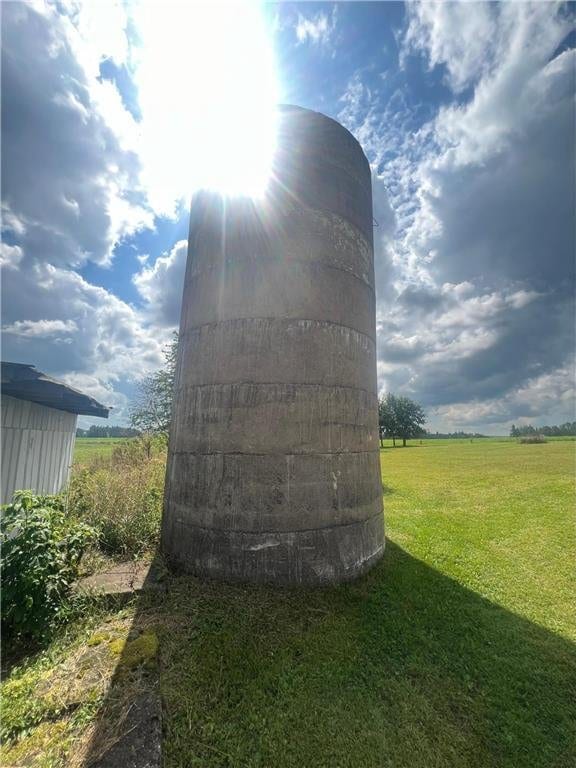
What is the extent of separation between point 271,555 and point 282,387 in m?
2.06

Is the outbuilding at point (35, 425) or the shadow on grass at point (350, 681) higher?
the outbuilding at point (35, 425)

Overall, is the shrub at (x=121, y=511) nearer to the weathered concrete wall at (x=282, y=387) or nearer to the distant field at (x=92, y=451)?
the weathered concrete wall at (x=282, y=387)

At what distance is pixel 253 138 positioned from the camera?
5352 mm

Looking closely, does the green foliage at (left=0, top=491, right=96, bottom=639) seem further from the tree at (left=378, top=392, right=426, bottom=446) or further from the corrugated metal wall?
the tree at (left=378, top=392, right=426, bottom=446)

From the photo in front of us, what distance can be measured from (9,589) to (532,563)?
7476 mm

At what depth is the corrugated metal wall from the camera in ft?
18.1

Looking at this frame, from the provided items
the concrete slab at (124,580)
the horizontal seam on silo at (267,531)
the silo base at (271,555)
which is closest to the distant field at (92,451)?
the concrete slab at (124,580)

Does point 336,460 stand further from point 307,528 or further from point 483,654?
point 483,654

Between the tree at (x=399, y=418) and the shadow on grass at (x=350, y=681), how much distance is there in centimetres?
6094

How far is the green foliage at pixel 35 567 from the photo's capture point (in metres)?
3.50

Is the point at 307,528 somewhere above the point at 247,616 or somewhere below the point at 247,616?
above

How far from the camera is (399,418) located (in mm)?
65625

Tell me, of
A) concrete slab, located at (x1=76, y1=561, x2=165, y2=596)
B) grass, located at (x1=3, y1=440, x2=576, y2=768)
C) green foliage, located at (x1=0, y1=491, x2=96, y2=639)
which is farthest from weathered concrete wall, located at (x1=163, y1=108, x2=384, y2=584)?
green foliage, located at (x1=0, y1=491, x2=96, y2=639)

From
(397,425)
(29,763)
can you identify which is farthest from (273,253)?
(397,425)
